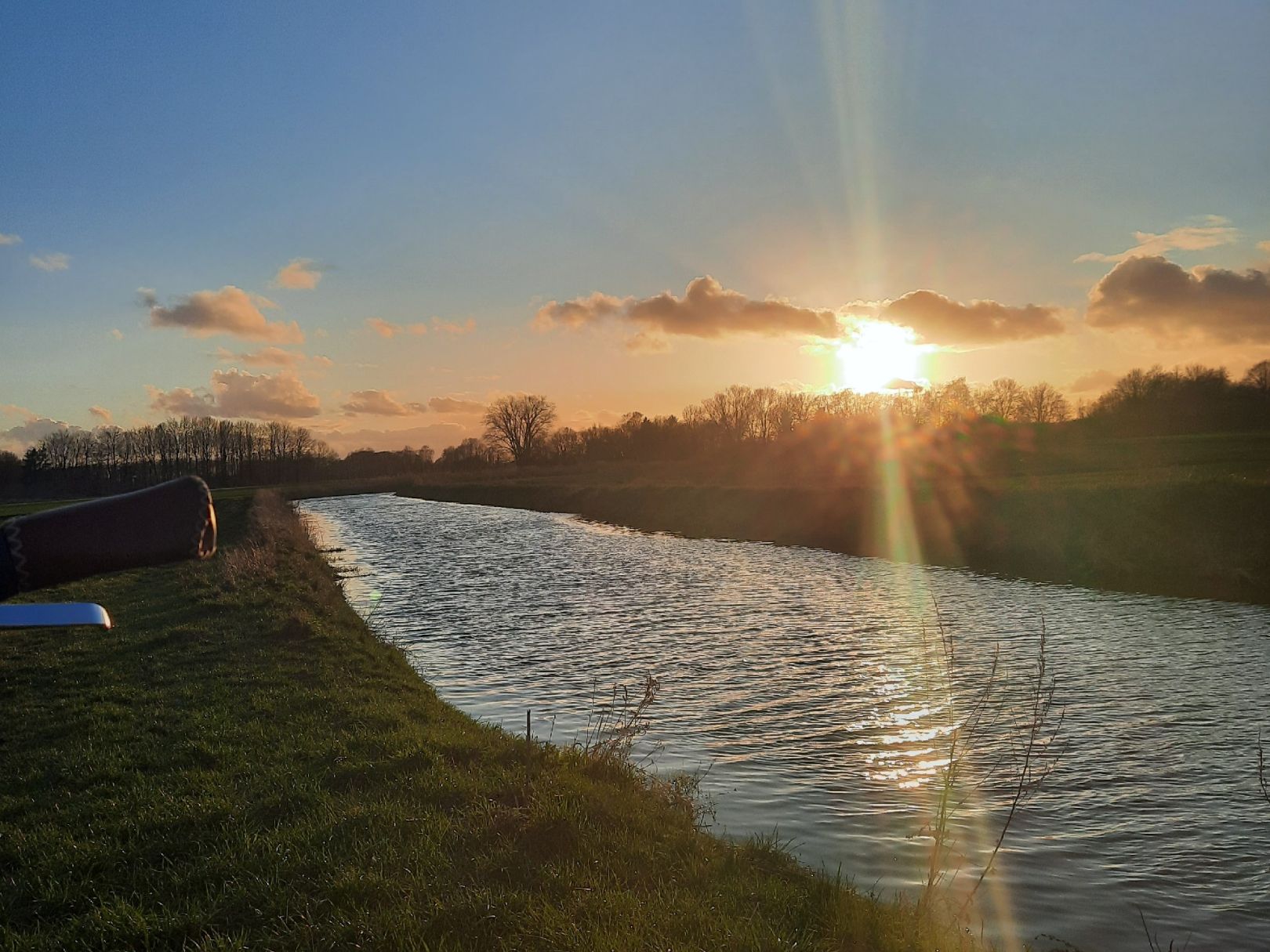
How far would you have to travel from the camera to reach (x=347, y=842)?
5.61 m

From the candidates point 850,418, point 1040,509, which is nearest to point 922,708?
point 1040,509

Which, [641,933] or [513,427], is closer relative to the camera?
[641,933]

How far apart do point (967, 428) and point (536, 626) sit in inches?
2216

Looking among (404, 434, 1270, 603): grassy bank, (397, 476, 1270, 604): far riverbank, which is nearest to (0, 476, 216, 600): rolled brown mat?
(397, 476, 1270, 604): far riverbank

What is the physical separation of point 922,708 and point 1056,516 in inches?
718

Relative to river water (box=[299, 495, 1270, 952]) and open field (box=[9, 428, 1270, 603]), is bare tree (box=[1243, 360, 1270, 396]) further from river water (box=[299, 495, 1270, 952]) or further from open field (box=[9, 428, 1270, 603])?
river water (box=[299, 495, 1270, 952])

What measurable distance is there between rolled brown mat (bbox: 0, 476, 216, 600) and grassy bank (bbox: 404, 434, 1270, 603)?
2328 cm

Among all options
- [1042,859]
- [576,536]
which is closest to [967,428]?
[576,536]

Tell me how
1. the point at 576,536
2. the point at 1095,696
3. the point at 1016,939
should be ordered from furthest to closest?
the point at 576,536 → the point at 1095,696 → the point at 1016,939

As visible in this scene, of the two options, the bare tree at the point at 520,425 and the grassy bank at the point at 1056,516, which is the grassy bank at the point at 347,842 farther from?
the bare tree at the point at 520,425

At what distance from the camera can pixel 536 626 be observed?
57.7ft

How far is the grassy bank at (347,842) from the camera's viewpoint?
4699mm

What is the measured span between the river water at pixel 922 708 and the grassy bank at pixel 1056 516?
8.93 feet

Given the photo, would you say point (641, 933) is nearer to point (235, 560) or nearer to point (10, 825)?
point (10, 825)
